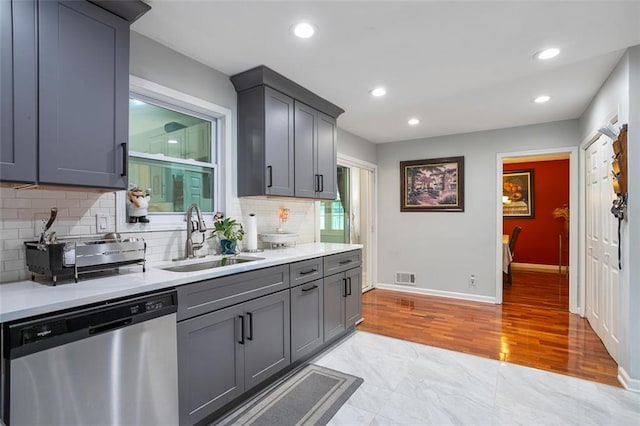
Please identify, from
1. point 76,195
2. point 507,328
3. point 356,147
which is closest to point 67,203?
point 76,195

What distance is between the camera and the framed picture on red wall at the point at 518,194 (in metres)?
7.06

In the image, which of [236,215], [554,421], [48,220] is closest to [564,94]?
[554,421]

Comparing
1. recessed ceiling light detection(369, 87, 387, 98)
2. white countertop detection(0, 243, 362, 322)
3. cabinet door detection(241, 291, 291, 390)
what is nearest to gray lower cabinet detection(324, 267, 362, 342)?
cabinet door detection(241, 291, 291, 390)

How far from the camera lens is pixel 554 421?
199cm

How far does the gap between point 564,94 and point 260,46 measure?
2.97 metres

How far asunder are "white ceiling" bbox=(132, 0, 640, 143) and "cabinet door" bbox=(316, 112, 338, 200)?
280 mm

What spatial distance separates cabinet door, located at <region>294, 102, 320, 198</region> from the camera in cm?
316

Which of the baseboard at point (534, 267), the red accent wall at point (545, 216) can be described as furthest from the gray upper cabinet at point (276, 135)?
the baseboard at point (534, 267)

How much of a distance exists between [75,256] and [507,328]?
3911mm

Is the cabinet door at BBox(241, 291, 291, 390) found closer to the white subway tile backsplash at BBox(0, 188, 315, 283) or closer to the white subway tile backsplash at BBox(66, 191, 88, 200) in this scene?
the white subway tile backsplash at BBox(0, 188, 315, 283)

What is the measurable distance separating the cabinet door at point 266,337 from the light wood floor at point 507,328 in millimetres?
1366

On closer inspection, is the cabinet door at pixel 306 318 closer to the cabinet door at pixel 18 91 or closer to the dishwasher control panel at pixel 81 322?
the dishwasher control panel at pixel 81 322

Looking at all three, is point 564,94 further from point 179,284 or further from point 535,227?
point 535,227

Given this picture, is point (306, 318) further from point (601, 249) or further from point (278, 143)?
point (601, 249)
